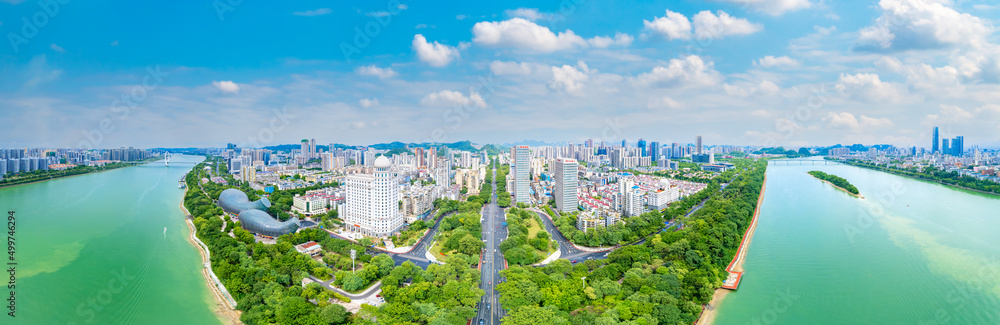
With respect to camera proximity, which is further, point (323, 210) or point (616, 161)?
point (616, 161)

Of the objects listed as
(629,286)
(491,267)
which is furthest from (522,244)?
(629,286)

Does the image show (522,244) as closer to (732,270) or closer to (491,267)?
(491,267)

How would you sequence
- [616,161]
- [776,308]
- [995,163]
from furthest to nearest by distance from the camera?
1. [616,161]
2. [995,163]
3. [776,308]

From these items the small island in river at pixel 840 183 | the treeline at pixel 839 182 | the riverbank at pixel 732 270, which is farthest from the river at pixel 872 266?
the treeline at pixel 839 182

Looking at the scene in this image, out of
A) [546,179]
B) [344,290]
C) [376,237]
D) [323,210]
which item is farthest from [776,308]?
[546,179]

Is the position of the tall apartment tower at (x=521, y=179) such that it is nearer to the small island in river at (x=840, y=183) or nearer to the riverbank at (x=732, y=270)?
the riverbank at (x=732, y=270)

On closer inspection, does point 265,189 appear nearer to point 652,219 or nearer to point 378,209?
point 378,209

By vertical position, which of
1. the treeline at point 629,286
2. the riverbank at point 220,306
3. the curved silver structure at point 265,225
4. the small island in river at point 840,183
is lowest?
the riverbank at point 220,306

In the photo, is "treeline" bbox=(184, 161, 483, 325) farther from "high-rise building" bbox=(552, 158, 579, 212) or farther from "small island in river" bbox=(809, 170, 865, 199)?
"small island in river" bbox=(809, 170, 865, 199)
